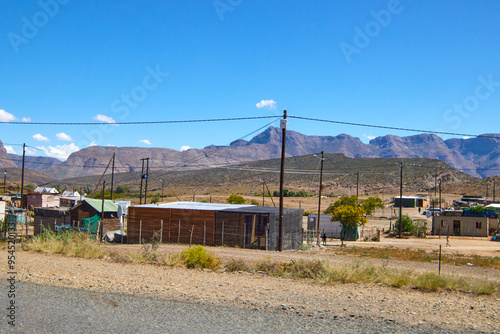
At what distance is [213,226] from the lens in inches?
1059

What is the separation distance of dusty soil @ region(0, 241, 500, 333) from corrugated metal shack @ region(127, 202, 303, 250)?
12.0 meters

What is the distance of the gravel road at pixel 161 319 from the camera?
768cm

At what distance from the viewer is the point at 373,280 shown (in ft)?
42.2

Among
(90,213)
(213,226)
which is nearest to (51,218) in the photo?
(90,213)

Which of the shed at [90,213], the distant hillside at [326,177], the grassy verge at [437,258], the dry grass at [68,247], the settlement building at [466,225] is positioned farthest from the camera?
the distant hillside at [326,177]

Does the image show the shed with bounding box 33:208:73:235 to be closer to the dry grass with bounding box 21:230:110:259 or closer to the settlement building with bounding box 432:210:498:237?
the dry grass with bounding box 21:230:110:259

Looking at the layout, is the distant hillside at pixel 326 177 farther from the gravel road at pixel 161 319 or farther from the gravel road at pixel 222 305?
the gravel road at pixel 161 319

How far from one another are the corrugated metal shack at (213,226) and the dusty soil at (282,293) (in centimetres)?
1203

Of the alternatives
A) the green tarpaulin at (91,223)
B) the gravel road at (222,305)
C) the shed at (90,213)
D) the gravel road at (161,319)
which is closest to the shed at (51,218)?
the shed at (90,213)

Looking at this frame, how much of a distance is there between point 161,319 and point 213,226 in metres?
18.7

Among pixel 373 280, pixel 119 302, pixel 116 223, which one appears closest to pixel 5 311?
pixel 119 302

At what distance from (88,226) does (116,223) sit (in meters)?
4.36

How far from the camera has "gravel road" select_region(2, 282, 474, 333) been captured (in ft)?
25.2

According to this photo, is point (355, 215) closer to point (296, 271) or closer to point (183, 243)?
point (183, 243)
